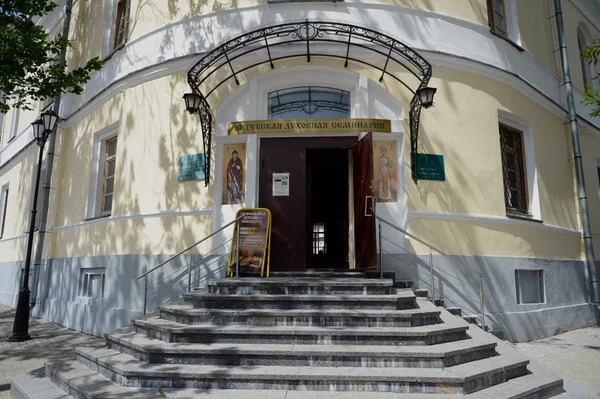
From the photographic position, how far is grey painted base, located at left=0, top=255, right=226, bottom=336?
743 cm

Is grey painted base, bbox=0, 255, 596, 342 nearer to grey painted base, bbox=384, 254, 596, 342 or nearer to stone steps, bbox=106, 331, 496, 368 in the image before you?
grey painted base, bbox=384, 254, 596, 342

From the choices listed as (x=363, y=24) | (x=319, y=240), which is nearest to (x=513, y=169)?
(x=363, y=24)

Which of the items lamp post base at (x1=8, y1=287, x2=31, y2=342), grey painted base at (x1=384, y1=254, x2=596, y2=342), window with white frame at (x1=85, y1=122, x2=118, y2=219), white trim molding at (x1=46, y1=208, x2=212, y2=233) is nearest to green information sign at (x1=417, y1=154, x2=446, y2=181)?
grey painted base at (x1=384, y1=254, x2=596, y2=342)

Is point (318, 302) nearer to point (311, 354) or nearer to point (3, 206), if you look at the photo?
point (311, 354)

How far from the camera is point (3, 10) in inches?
299

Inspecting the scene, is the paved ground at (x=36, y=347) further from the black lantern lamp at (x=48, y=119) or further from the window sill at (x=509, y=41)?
the window sill at (x=509, y=41)

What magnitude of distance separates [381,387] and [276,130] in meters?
4.67

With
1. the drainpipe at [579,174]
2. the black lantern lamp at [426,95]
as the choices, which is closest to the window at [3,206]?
the black lantern lamp at [426,95]

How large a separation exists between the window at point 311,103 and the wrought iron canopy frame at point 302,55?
0.59 meters

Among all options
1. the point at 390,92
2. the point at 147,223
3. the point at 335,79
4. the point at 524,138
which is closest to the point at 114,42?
the point at 147,223

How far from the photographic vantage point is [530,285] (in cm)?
798

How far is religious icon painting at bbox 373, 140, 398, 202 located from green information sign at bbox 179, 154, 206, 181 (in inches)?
126

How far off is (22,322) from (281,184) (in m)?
5.61

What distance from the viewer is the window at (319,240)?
14.5 metres
